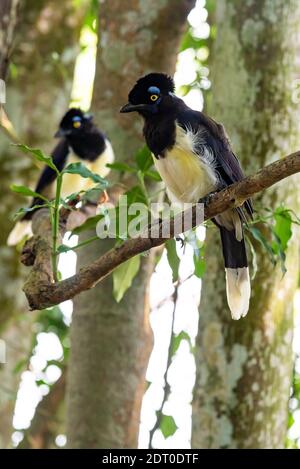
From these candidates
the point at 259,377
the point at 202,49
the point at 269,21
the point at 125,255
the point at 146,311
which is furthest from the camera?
the point at 202,49

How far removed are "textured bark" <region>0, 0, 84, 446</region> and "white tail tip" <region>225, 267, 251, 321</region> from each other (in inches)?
80.8

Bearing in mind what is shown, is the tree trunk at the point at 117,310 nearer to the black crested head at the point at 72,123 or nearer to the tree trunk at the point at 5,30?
the black crested head at the point at 72,123

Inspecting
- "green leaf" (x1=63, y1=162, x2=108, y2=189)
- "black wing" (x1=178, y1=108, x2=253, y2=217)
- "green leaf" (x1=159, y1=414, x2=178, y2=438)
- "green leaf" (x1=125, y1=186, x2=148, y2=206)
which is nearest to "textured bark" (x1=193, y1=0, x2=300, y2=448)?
"black wing" (x1=178, y1=108, x2=253, y2=217)

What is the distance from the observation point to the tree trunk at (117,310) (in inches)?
210

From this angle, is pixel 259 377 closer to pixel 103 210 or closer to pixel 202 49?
pixel 103 210

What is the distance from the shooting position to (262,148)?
493cm

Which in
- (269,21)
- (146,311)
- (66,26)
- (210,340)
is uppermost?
(66,26)

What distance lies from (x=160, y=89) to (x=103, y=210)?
37.4 inches

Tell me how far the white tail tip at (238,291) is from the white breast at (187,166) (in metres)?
0.45

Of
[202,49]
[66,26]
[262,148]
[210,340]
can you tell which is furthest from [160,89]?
[202,49]

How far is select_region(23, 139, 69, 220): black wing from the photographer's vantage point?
6.87 meters

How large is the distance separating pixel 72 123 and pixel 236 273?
2.80 meters

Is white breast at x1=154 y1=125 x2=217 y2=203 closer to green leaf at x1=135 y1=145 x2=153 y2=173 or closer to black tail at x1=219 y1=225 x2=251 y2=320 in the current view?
green leaf at x1=135 y1=145 x2=153 y2=173

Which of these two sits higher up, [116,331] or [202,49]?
[202,49]
